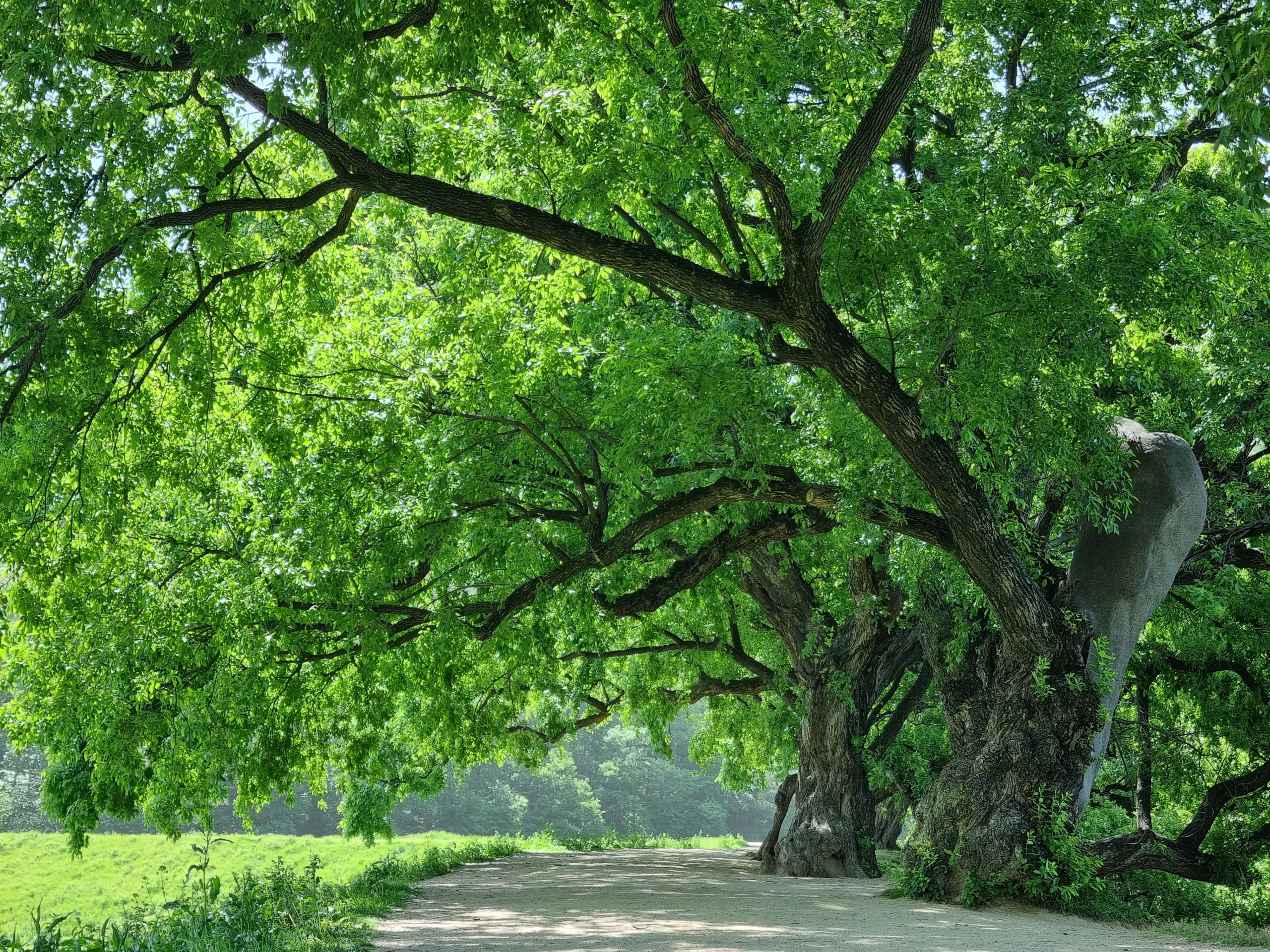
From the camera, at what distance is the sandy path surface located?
7.31m

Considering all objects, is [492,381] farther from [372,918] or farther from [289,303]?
[372,918]

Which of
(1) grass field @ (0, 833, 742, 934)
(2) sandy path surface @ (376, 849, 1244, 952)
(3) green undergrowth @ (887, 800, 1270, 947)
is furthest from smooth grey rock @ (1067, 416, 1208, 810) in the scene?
(1) grass field @ (0, 833, 742, 934)

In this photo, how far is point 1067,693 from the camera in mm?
10703

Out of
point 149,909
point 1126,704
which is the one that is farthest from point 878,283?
point 1126,704

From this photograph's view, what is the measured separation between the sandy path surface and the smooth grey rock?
8.31ft

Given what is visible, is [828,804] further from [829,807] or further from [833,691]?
[833,691]

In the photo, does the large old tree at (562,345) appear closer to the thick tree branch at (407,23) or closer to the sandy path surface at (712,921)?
the thick tree branch at (407,23)

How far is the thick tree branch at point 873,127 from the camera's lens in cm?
777

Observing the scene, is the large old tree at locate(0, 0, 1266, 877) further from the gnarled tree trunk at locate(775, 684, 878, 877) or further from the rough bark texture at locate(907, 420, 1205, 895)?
the gnarled tree trunk at locate(775, 684, 878, 877)

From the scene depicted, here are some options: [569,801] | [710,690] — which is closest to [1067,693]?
[710,690]

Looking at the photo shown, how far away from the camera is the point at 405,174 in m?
7.79

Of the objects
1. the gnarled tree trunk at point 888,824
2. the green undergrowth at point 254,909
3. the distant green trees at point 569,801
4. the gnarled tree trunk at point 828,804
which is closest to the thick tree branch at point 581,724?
the green undergrowth at point 254,909

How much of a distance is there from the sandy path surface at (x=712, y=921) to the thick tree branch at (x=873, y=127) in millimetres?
5125

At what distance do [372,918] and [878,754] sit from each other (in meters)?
9.89
